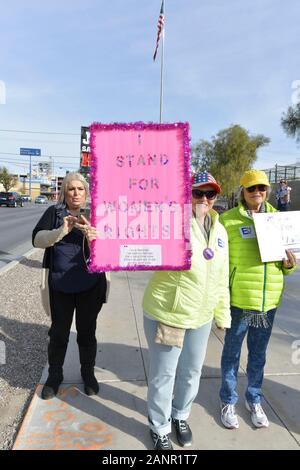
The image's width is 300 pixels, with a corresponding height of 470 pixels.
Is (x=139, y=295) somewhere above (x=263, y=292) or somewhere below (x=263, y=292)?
below

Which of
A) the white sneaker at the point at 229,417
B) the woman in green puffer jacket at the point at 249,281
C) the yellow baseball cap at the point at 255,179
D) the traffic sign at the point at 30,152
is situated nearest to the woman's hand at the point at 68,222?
the woman in green puffer jacket at the point at 249,281

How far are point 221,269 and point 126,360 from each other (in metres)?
1.84

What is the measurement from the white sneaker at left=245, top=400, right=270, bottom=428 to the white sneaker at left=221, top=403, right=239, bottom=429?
14cm

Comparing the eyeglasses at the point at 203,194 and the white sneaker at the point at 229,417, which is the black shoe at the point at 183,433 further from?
the eyeglasses at the point at 203,194

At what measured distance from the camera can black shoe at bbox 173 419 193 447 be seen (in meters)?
2.52

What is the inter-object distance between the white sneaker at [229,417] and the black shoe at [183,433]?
0.32 metres

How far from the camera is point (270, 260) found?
Answer: 2.58m

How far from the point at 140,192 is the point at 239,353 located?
4.75ft

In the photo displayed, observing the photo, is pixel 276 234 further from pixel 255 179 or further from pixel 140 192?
pixel 140 192

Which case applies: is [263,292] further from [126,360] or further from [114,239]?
[126,360]

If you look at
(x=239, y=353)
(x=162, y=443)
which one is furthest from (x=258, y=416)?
(x=162, y=443)

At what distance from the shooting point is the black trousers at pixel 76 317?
2.99 meters
